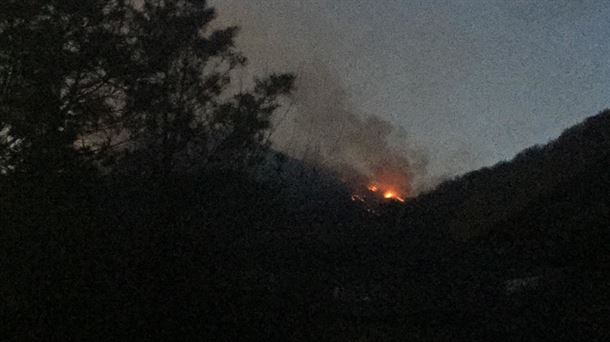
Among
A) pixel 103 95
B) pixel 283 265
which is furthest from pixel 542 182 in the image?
pixel 283 265

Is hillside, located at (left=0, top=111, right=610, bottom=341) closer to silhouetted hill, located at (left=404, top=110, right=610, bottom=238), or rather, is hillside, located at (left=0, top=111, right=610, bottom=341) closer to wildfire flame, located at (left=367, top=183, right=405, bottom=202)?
silhouetted hill, located at (left=404, top=110, right=610, bottom=238)

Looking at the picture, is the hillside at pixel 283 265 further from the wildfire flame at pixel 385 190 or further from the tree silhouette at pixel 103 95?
the wildfire flame at pixel 385 190

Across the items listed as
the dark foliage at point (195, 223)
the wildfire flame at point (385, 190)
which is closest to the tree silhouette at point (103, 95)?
the dark foliage at point (195, 223)

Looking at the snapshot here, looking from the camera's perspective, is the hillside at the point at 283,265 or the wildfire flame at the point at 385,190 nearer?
the hillside at the point at 283,265

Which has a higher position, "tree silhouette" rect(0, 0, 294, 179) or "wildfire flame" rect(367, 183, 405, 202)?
"wildfire flame" rect(367, 183, 405, 202)

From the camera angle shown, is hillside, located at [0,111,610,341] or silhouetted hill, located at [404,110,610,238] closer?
silhouetted hill, located at [404,110,610,238]

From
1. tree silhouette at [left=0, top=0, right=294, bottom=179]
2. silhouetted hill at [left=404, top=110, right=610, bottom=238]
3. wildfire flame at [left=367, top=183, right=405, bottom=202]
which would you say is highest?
wildfire flame at [left=367, top=183, right=405, bottom=202]

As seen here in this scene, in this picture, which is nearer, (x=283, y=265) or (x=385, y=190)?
(x=283, y=265)

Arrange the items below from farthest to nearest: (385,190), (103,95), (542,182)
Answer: (385,190) < (103,95) < (542,182)

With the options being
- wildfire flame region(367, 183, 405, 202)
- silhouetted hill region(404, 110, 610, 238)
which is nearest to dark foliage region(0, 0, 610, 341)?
silhouetted hill region(404, 110, 610, 238)

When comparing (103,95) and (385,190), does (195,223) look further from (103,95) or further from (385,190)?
(385,190)

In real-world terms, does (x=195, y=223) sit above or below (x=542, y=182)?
above

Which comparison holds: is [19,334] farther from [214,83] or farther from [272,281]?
[214,83]

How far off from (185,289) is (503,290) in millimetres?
6418
